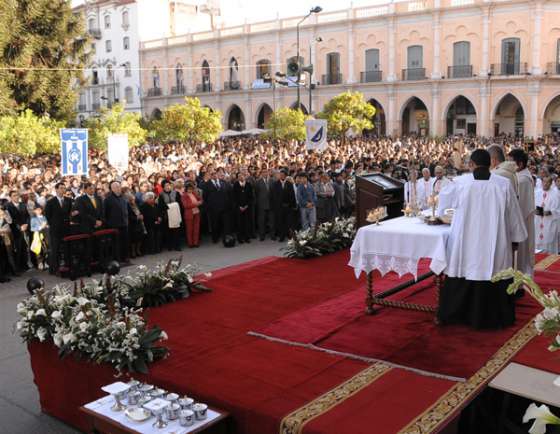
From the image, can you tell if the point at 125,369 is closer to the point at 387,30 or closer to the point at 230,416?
the point at 230,416

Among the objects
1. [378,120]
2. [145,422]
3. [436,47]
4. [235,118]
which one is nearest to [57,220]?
[145,422]

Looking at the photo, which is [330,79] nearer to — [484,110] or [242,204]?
[484,110]

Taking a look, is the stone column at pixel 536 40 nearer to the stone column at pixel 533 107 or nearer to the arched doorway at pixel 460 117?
the stone column at pixel 533 107

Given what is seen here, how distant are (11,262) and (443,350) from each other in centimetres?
832

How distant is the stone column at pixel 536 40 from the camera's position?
115 feet

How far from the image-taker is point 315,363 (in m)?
5.27

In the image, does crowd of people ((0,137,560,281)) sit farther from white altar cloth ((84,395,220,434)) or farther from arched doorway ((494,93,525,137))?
arched doorway ((494,93,525,137))

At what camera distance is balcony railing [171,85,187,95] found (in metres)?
54.5

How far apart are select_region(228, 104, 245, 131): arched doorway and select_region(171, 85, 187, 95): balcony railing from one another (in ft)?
14.6

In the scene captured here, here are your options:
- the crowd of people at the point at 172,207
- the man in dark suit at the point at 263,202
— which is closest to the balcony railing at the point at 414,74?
the crowd of people at the point at 172,207

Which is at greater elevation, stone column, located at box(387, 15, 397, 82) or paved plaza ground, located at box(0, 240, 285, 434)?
stone column, located at box(387, 15, 397, 82)

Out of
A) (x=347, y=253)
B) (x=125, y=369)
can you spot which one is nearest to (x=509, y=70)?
(x=347, y=253)

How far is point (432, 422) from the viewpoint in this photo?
13.5ft

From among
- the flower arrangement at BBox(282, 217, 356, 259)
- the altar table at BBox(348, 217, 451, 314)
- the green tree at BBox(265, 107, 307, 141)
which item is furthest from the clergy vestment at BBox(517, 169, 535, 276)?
the green tree at BBox(265, 107, 307, 141)
